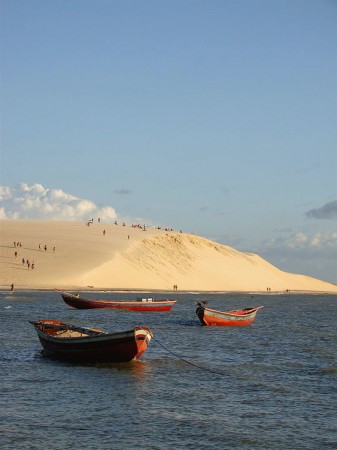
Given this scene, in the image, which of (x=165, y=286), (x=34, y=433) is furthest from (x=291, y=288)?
(x=34, y=433)

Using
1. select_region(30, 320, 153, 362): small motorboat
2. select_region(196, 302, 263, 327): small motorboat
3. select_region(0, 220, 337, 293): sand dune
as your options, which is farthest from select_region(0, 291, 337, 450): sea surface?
select_region(0, 220, 337, 293): sand dune

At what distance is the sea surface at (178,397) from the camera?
1758cm

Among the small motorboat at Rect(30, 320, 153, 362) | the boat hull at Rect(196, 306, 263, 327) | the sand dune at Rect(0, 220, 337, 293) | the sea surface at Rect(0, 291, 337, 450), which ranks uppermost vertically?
the sand dune at Rect(0, 220, 337, 293)

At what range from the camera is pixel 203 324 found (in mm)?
47438

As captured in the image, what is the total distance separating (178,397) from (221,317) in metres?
25.3

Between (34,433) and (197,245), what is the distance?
10787cm

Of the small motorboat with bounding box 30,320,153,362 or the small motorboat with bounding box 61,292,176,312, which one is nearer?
the small motorboat with bounding box 30,320,153,362

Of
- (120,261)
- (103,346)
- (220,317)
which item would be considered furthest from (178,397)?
(120,261)

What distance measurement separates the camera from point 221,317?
155 feet

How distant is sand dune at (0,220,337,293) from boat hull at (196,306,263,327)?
37.7 m

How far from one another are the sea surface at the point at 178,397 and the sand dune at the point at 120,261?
5077 cm

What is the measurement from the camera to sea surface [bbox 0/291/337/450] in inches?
692

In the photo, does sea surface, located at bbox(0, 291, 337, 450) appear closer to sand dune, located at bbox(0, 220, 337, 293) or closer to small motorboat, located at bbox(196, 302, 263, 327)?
small motorboat, located at bbox(196, 302, 263, 327)

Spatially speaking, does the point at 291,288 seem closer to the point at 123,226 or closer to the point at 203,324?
the point at 123,226
